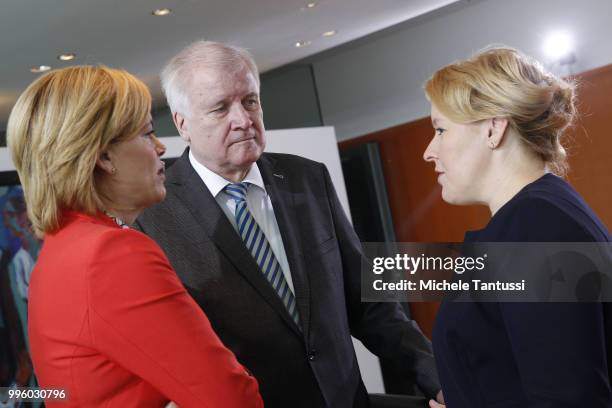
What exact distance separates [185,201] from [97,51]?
3821 millimetres

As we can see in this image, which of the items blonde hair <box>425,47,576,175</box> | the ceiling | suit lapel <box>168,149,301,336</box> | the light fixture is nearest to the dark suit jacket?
suit lapel <box>168,149,301,336</box>

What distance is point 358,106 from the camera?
8.42 m

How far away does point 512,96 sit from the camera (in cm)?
157

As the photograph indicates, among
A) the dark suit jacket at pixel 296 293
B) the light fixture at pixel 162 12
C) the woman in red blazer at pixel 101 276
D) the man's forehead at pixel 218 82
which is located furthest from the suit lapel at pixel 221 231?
the light fixture at pixel 162 12

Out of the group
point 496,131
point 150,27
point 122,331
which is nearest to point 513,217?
point 496,131

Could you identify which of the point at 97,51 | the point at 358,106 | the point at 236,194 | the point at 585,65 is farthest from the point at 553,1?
the point at 236,194

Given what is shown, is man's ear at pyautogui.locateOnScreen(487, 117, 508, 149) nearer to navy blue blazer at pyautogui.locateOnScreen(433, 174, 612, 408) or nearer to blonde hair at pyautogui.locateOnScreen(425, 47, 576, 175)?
blonde hair at pyautogui.locateOnScreen(425, 47, 576, 175)

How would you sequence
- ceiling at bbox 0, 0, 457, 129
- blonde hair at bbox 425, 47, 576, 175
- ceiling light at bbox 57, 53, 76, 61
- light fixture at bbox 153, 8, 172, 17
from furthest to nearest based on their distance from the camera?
ceiling light at bbox 57, 53, 76, 61, light fixture at bbox 153, 8, 172, 17, ceiling at bbox 0, 0, 457, 129, blonde hair at bbox 425, 47, 576, 175

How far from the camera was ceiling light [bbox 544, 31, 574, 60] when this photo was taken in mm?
6598

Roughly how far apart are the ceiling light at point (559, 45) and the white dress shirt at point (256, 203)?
5065 millimetres

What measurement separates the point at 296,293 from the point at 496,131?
2.52 ft

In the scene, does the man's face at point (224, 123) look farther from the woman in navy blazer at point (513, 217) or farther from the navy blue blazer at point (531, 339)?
the navy blue blazer at point (531, 339)

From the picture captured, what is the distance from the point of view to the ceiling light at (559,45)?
6.60m

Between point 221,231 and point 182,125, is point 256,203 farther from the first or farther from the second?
point 182,125
